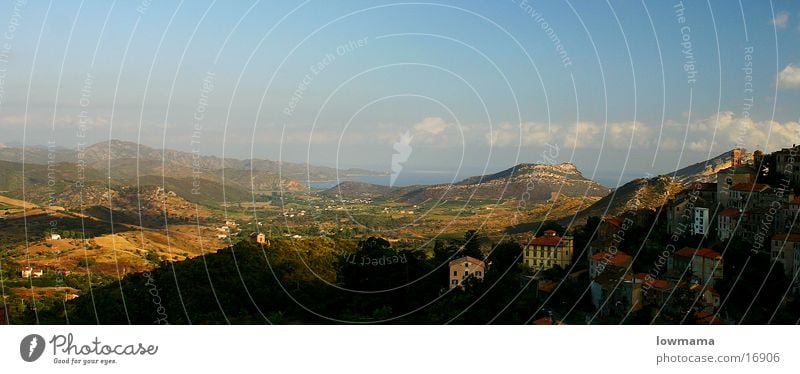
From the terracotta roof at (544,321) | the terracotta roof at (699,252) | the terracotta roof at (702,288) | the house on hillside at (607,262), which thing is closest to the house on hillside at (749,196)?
the terracotta roof at (699,252)

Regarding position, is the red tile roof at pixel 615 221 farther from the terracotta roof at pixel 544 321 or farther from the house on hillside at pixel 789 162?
the terracotta roof at pixel 544 321

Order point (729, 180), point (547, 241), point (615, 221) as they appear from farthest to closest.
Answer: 1. point (729, 180)
2. point (615, 221)
3. point (547, 241)

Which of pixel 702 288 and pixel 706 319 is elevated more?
pixel 702 288

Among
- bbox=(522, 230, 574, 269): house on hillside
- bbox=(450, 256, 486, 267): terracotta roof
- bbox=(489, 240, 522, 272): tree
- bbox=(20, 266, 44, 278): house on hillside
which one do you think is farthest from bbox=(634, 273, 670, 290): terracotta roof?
bbox=(20, 266, 44, 278): house on hillside

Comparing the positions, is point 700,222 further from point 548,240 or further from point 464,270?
point 464,270

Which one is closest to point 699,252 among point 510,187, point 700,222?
point 700,222
